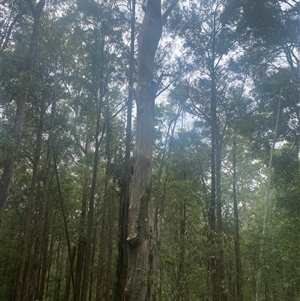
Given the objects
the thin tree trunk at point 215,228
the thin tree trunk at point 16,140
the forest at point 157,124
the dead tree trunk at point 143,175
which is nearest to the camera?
the dead tree trunk at point 143,175

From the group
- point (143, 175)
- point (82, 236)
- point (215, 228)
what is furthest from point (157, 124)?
point (143, 175)

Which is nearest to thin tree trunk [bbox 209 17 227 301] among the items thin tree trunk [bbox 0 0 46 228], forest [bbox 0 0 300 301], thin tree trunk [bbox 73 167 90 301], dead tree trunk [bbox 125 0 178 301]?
forest [bbox 0 0 300 301]

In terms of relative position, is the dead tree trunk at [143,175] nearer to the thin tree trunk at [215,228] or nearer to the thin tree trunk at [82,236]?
the thin tree trunk at [215,228]

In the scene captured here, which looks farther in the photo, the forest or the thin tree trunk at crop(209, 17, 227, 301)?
the forest

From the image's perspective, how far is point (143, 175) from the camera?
3580 millimetres

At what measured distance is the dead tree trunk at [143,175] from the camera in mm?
3182

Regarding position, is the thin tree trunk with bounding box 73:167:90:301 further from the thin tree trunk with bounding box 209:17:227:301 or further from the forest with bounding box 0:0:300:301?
the thin tree trunk with bounding box 209:17:227:301

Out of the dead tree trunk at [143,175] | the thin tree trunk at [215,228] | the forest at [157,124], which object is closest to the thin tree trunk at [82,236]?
the forest at [157,124]

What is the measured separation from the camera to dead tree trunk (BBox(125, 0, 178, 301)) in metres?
3.18

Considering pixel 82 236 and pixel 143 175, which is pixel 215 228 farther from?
pixel 82 236

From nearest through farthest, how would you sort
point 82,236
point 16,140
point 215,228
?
1. point 16,140
2. point 215,228
3. point 82,236

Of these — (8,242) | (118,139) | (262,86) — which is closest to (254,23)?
(262,86)

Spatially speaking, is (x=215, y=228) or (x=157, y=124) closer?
(x=215, y=228)

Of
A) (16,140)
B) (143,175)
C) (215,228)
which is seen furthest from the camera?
(215,228)
